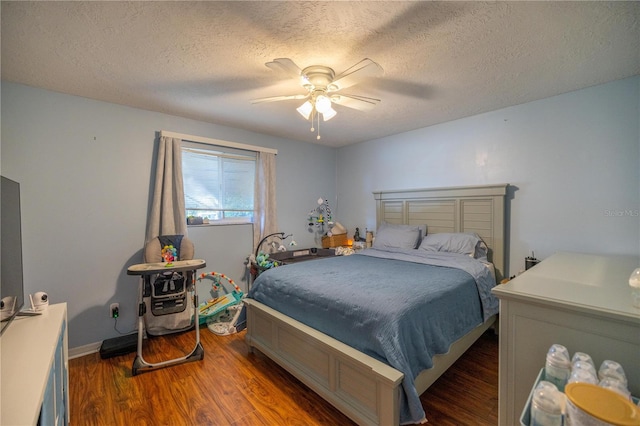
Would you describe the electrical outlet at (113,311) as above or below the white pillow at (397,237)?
below

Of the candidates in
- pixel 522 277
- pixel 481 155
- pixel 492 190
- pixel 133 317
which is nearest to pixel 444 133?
pixel 481 155

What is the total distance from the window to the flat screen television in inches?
64.5

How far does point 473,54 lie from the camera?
1.88 meters

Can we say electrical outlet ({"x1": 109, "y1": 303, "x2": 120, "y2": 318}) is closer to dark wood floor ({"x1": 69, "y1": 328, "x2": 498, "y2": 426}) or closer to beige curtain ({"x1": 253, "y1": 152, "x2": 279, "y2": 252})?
dark wood floor ({"x1": 69, "y1": 328, "x2": 498, "y2": 426})

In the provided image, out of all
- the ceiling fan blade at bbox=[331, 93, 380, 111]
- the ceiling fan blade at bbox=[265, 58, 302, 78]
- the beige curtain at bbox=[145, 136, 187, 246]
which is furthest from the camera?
the beige curtain at bbox=[145, 136, 187, 246]

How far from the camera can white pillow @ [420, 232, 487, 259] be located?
291cm

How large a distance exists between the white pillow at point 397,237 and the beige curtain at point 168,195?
2.44m

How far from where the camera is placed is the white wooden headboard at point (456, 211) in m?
2.92

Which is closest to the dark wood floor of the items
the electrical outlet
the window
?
the electrical outlet

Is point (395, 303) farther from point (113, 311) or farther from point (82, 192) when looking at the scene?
point (82, 192)

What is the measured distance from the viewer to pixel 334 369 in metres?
1.74

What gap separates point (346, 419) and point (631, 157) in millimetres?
3079

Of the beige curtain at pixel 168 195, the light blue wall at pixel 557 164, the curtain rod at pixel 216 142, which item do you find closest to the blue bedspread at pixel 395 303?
the light blue wall at pixel 557 164

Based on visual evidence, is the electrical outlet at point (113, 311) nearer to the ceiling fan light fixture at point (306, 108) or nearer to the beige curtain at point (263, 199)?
the beige curtain at point (263, 199)
